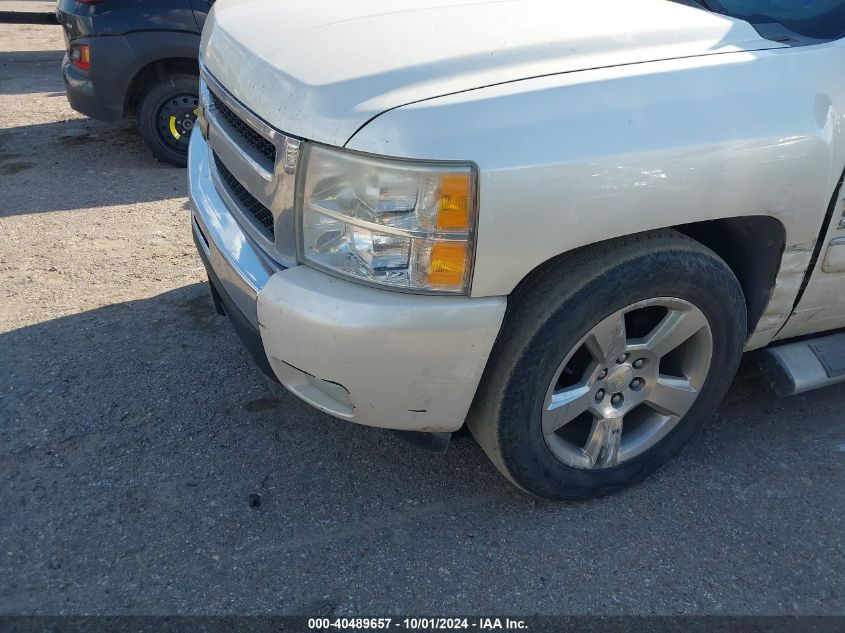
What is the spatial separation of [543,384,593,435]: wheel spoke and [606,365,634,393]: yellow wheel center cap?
0.27 ft

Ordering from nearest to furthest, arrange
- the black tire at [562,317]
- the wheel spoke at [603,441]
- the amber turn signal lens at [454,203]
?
1. the amber turn signal lens at [454,203]
2. the black tire at [562,317]
3. the wheel spoke at [603,441]

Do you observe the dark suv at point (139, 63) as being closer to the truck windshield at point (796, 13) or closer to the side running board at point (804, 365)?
the truck windshield at point (796, 13)

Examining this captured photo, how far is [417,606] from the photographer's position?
92.2 inches

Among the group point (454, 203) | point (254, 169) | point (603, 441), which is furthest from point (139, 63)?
point (603, 441)

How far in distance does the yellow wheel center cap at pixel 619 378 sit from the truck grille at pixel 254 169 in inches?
42.1

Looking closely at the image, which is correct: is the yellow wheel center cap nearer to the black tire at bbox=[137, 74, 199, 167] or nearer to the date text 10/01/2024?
the date text 10/01/2024

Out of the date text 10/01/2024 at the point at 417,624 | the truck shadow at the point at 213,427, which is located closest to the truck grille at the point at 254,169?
the truck shadow at the point at 213,427

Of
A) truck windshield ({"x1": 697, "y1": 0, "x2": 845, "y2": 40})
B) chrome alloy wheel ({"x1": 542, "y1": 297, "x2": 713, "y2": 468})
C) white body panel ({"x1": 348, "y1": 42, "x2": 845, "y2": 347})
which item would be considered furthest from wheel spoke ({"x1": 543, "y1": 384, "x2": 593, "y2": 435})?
truck windshield ({"x1": 697, "y1": 0, "x2": 845, "y2": 40})

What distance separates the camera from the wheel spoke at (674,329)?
Result: 8.16 feet

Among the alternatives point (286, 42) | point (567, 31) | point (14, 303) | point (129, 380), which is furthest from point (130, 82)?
point (567, 31)

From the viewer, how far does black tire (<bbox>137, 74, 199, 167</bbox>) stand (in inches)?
216

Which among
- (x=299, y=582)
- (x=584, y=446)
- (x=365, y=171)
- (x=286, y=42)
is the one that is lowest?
(x=299, y=582)

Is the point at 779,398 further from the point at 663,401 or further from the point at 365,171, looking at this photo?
the point at 365,171

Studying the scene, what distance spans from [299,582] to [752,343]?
1729 millimetres
